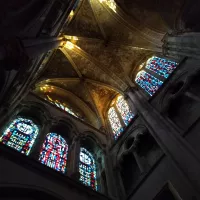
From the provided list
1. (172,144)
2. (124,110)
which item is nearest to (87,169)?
(172,144)

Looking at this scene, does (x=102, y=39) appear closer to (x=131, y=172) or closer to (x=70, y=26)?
(x=70, y=26)

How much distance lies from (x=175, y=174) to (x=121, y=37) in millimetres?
9582

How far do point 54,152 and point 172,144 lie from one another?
14.5ft

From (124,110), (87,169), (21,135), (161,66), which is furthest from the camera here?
(124,110)

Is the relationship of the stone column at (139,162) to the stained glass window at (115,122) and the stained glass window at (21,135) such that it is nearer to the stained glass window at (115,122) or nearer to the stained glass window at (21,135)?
the stained glass window at (115,122)

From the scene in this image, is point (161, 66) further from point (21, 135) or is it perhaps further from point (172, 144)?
point (21, 135)

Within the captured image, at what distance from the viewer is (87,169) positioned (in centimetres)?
869

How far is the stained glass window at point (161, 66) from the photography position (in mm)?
10336

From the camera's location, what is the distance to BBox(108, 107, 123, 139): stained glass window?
11.1 meters

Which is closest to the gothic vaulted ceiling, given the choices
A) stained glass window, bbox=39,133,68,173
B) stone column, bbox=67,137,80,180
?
stone column, bbox=67,137,80,180

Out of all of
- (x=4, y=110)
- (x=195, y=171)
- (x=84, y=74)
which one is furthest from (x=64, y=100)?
(x=195, y=171)

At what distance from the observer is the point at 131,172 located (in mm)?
8414

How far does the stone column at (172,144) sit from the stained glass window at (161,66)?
212 centimetres

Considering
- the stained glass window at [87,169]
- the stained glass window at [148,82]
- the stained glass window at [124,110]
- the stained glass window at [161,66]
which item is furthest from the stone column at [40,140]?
the stained glass window at [161,66]
